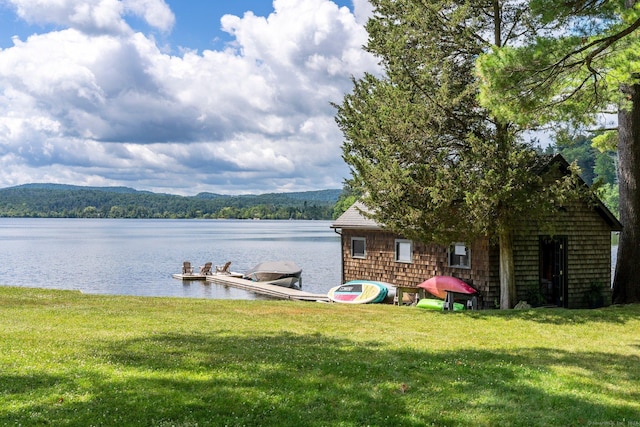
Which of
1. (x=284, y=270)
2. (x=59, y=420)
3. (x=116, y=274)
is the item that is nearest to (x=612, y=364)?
(x=59, y=420)

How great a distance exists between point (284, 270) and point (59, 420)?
30.1 meters

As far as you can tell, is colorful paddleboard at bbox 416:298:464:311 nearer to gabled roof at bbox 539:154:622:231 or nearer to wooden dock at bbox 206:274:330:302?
gabled roof at bbox 539:154:622:231

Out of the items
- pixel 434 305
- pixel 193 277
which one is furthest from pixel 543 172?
pixel 193 277

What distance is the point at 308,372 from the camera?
816cm

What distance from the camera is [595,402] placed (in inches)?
287

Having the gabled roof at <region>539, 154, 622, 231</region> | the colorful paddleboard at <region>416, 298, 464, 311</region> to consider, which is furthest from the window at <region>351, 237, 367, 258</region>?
the gabled roof at <region>539, 154, 622, 231</region>

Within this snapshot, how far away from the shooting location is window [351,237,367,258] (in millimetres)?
24953

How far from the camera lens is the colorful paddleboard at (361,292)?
864 inches

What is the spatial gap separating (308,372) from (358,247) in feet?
56.7

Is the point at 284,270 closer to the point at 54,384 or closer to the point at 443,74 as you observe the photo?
the point at 443,74

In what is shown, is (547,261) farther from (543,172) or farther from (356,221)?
(356,221)

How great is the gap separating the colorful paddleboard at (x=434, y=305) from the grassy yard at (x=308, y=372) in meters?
4.74

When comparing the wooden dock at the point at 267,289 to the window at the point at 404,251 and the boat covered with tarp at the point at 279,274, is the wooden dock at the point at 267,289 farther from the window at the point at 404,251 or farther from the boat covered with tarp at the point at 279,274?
the window at the point at 404,251

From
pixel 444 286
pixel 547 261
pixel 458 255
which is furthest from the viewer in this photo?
pixel 458 255
